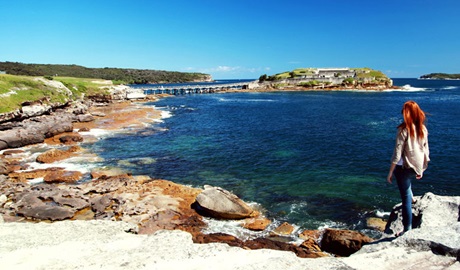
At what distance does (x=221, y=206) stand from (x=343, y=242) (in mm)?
6791

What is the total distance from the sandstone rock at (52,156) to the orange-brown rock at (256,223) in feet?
69.6

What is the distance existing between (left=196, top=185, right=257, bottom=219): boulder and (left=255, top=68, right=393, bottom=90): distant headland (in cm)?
13622

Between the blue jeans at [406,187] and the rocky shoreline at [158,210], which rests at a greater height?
the blue jeans at [406,187]

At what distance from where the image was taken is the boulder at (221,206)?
17250 mm

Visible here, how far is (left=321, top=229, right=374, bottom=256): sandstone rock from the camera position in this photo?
1312 cm

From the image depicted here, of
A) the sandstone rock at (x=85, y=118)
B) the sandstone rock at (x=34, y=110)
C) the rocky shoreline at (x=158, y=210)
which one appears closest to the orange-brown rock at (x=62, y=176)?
the rocky shoreline at (x=158, y=210)

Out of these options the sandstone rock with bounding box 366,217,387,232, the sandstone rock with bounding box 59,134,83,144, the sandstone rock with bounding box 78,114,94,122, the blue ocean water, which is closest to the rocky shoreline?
the blue ocean water

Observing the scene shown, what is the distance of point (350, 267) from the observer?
23.2ft

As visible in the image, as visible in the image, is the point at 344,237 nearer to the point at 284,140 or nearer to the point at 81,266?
the point at 81,266

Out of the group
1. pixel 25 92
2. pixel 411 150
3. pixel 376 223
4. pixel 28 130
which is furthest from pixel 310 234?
pixel 25 92

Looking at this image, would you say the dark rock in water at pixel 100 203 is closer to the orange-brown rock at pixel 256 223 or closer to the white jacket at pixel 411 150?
the orange-brown rock at pixel 256 223

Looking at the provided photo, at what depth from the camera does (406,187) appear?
27.1 ft

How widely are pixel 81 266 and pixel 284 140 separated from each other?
104ft

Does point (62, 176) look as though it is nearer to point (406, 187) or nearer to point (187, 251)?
point (187, 251)
